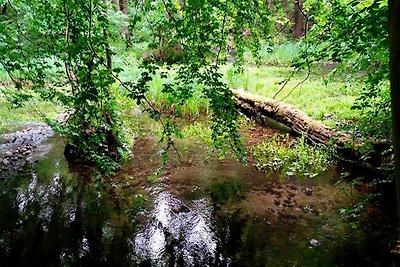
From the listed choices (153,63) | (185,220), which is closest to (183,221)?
(185,220)

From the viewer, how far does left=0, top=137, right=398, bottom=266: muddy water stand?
3811 mm

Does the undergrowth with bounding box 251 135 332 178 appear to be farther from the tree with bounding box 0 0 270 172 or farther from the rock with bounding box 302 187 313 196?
the tree with bounding box 0 0 270 172

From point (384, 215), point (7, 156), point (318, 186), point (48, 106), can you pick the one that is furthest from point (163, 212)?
point (48, 106)

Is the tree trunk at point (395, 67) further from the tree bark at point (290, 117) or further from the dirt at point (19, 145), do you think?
the dirt at point (19, 145)

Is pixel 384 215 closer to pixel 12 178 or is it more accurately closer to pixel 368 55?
pixel 368 55

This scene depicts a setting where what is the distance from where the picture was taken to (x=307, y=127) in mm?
7250

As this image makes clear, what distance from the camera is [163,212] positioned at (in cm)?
478

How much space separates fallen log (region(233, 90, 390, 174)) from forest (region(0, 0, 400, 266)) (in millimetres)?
39

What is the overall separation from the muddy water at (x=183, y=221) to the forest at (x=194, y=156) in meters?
0.02

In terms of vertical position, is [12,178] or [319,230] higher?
[319,230]

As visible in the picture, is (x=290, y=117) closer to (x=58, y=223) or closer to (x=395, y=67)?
(x=58, y=223)

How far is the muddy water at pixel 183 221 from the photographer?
12.5 feet

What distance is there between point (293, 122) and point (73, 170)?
15.0 feet

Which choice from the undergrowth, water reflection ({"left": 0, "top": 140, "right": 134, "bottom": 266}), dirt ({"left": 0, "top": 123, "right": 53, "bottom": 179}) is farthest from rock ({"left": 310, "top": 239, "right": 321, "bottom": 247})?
dirt ({"left": 0, "top": 123, "right": 53, "bottom": 179})
